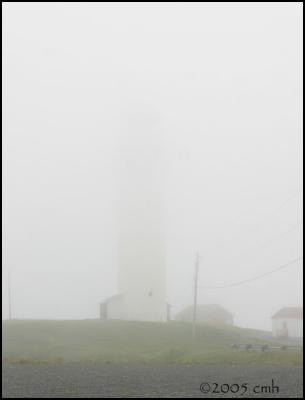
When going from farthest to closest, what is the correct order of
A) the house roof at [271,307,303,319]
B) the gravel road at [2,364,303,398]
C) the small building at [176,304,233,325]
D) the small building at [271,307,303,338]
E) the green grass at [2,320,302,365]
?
1. the small building at [176,304,233,325]
2. the house roof at [271,307,303,319]
3. the small building at [271,307,303,338]
4. the green grass at [2,320,302,365]
5. the gravel road at [2,364,303,398]

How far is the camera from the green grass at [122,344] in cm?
4810

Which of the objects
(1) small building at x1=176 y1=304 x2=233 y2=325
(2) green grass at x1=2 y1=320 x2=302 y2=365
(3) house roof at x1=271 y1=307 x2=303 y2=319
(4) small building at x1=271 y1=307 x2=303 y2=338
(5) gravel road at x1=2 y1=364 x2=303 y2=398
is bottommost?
(1) small building at x1=176 y1=304 x2=233 y2=325

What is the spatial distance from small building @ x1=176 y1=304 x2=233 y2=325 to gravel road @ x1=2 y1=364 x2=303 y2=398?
2898 inches

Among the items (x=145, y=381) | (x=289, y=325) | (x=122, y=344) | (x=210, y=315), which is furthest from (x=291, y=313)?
(x=145, y=381)

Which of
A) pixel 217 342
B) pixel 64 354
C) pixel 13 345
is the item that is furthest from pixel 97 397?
pixel 217 342

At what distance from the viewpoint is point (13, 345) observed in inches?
2211

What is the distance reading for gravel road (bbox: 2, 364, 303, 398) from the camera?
27.7 meters

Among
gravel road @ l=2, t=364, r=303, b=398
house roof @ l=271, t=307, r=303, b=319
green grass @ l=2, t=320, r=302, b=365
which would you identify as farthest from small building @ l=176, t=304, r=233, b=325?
gravel road @ l=2, t=364, r=303, b=398

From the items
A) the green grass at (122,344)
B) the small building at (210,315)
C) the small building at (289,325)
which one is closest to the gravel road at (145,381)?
the green grass at (122,344)

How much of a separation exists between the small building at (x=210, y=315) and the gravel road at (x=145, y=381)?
7362 cm

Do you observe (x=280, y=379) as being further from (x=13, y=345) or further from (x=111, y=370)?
(x=13, y=345)

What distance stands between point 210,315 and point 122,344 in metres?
61.3

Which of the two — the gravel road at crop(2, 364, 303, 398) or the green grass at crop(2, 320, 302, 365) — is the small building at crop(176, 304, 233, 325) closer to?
the green grass at crop(2, 320, 302, 365)

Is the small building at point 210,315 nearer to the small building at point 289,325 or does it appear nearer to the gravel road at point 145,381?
the small building at point 289,325
